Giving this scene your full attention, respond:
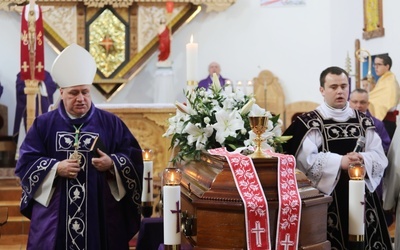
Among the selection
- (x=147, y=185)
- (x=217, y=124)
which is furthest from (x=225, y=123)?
(x=147, y=185)

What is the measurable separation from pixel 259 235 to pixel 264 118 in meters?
0.54

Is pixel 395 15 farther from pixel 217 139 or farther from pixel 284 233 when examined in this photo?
pixel 284 233

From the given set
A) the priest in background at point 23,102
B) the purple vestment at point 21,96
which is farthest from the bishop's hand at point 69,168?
the purple vestment at point 21,96

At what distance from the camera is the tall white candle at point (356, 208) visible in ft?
10.8

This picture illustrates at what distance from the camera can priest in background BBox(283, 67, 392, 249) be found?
165 inches

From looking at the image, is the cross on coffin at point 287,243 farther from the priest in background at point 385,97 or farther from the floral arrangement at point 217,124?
the priest in background at point 385,97

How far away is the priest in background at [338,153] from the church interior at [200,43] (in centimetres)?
726

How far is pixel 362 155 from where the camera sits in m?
4.16

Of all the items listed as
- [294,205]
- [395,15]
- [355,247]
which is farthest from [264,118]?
[395,15]

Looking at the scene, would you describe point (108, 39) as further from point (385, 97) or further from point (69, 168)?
point (69, 168)

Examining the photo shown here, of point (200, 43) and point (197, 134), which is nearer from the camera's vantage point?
point (197, 134)

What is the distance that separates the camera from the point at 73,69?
4.28 meters

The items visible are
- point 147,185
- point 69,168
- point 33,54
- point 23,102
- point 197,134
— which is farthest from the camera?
point 23,102

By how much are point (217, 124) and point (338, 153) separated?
1.03 meters
